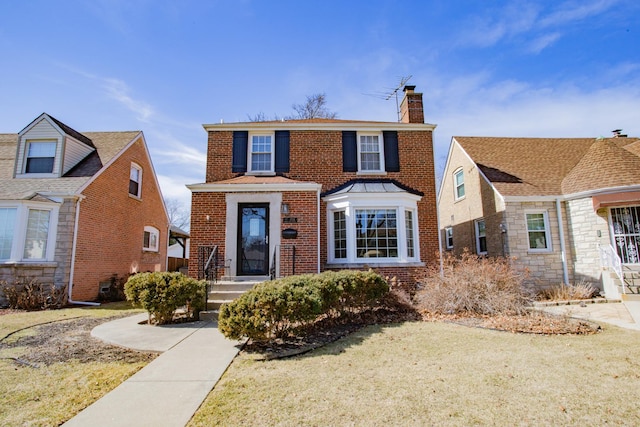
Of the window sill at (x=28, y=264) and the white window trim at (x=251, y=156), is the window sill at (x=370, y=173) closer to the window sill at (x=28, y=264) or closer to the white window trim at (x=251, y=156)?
the white window trim at (x=251, y=156)

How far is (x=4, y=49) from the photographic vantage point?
8.01 metres

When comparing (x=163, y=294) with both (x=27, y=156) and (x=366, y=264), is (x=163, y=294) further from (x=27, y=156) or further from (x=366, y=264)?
(x=27, y=156)

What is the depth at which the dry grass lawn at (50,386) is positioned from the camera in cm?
320

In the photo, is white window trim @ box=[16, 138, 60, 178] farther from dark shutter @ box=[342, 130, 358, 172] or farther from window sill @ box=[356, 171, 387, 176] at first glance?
window sill @ box=[356, 171, 387, 176]

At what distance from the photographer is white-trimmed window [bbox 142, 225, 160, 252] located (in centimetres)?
1606

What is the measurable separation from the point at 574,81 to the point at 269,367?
38.8 ft

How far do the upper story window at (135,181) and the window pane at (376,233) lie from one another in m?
10.6

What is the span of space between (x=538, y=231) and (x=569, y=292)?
2.39 m

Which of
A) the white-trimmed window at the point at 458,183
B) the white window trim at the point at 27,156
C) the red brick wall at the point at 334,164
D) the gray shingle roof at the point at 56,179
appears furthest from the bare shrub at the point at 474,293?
the white window trim at the point at 27,156

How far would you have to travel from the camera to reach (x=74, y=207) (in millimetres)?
11148

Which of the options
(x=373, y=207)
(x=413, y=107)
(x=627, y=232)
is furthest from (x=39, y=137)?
(x=627, y=232)

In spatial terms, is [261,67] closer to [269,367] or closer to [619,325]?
[269,367]

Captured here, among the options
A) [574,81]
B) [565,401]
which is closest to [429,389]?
[565,401]

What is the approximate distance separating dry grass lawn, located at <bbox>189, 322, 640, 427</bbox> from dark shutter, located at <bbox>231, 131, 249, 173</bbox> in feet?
26.7
